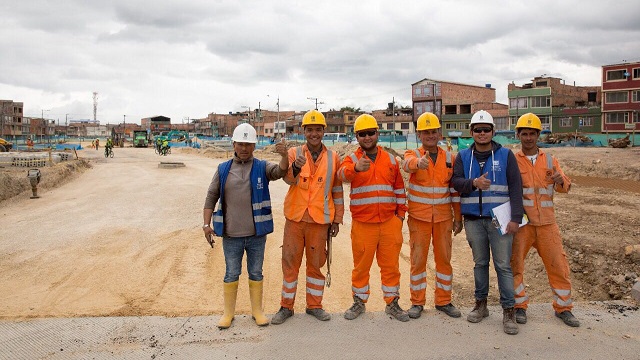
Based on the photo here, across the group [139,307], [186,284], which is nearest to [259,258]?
[139,307]

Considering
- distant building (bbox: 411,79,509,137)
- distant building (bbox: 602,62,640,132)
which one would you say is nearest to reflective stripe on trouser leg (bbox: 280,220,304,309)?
distant building (bbox: 602,62,640,132)

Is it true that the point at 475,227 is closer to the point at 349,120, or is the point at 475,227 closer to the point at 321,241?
the point at 321,241

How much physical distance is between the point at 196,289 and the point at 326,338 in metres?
3.94

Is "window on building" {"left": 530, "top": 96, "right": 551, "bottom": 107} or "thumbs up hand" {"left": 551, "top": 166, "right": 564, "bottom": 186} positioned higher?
"window on building" {"left": 530, "top": 96, "right": 551, "bottom": 107}

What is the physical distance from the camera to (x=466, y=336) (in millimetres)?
3926

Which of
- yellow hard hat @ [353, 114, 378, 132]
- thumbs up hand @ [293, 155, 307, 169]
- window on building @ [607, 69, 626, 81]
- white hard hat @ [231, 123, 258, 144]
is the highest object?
window on building @ [607, 69, 626, 81]

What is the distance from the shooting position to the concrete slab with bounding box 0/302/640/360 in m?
3.63

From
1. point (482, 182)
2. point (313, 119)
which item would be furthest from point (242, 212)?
point (482, 182)

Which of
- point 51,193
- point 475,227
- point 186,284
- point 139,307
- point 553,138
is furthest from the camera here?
point 553,138

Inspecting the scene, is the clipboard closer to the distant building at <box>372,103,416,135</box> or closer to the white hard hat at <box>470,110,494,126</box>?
the white hard hat at <box>470,110,494,126</box>

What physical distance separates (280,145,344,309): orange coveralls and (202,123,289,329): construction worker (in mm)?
211

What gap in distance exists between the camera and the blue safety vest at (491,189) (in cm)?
414

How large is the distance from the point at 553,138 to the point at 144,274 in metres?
34.9

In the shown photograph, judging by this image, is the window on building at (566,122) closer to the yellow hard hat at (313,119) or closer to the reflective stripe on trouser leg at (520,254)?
the reflective stripe on trouser leg at (520,254)
